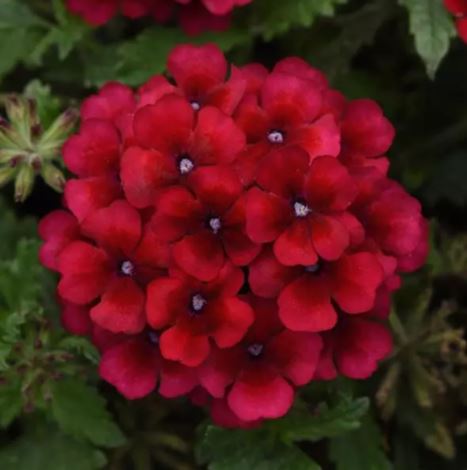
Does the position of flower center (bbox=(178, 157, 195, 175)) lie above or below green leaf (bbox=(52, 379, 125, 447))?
above

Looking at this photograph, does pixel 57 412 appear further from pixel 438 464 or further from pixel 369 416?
pixel 438 464

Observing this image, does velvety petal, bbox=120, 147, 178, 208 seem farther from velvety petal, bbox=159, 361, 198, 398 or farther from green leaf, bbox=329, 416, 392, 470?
green leaf, bbox=329, 416, 392, 470

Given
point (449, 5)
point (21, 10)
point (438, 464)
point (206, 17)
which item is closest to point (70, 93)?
point (21, 10)

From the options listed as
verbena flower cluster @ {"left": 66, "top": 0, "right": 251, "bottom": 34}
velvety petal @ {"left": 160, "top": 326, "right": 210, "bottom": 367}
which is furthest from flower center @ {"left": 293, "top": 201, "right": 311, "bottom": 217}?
verbena flower cluster @ {"left": 66, "top": 0, "right": 251, "bottom": 34}

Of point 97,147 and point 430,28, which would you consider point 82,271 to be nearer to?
point 97,147

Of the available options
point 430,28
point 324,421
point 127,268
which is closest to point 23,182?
point 127,268
